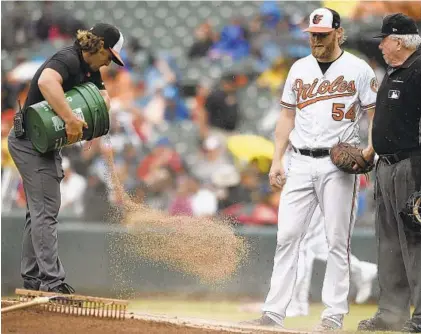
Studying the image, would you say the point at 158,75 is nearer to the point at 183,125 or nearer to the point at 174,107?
the point at 174,107

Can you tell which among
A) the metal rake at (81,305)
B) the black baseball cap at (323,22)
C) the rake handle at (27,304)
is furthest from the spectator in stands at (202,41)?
the rake handle at (27,304)

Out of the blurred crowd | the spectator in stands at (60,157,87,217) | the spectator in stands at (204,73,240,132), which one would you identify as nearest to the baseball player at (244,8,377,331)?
the blurred crowd

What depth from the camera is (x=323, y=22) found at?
6488 mm

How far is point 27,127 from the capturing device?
257 inches

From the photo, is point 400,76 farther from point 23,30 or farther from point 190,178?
point 23,30

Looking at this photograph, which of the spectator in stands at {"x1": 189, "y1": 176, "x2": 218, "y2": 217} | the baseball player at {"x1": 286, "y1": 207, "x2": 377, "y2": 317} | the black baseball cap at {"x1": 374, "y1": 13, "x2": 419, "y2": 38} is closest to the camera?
the black baseball cap at {"x1": 374, "y1": 13, "x2": 419, "y2": 38}

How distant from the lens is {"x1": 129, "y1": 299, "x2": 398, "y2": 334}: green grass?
8109mm

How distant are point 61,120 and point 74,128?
0.36 ft

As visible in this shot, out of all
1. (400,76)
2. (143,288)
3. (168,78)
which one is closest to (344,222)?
(400,76)

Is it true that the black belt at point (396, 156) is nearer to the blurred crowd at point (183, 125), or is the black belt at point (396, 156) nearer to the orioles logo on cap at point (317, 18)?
the orioles logo on cap at point (317, 18)

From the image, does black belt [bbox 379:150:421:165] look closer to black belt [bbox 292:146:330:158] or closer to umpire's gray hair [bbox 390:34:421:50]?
black belt [bbox 292:146:330:158]

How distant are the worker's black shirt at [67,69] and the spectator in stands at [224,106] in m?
3.95

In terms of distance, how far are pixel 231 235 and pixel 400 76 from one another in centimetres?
201

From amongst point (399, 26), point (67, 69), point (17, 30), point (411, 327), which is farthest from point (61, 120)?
point (17, 30)
